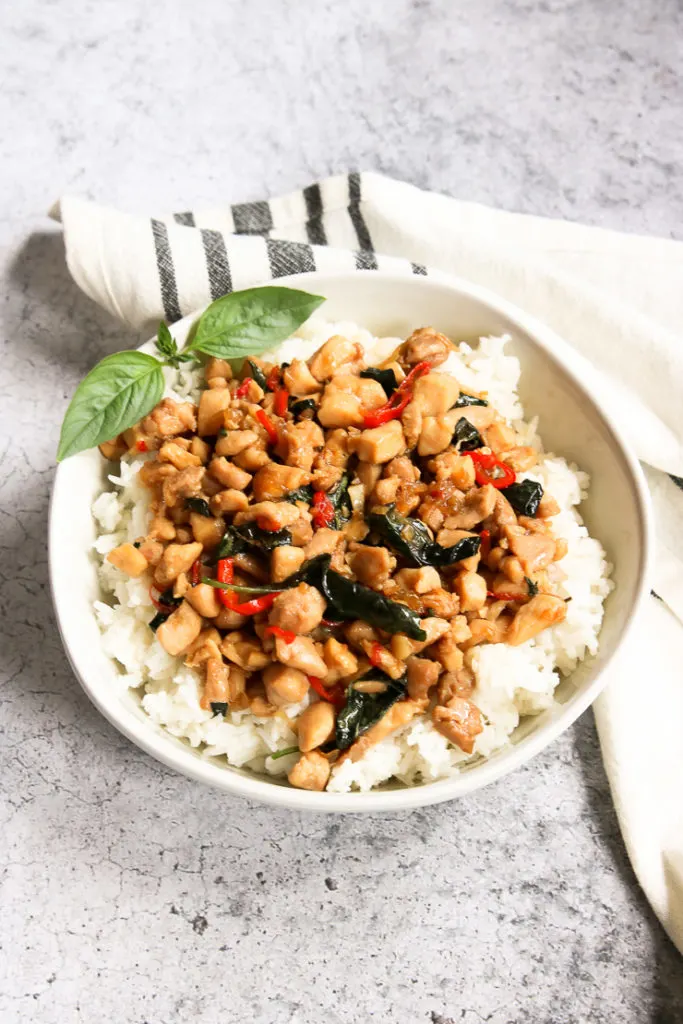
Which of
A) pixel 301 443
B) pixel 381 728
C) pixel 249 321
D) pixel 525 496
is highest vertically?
pixel 249 321

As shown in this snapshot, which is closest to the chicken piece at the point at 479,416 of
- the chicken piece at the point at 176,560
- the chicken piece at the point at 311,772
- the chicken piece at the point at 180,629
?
the chicken piece at the point at 176,560

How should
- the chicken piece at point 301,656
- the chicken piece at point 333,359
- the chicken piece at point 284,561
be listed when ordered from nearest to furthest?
the chicken piece at point 301,656 < the chicken piece at point 284,561 < the chicken piece at point 333,359

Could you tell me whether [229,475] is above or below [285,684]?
above

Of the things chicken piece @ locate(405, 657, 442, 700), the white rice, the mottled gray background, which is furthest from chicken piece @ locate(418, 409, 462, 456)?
the mottled gray background

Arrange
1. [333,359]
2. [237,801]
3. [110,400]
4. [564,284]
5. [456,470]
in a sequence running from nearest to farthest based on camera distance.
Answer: [456,470], [110,400], [333,359], [237,801], [564,284]

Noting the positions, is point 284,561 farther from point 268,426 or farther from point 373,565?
point 268,426

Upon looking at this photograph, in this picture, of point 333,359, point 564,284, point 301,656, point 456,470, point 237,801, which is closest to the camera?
point 301,656

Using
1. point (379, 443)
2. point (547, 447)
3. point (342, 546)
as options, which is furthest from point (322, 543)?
point (547, 447)

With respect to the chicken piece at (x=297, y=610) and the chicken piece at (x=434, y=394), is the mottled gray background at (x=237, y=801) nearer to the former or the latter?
the chicken piece at (x=297, y=610)
